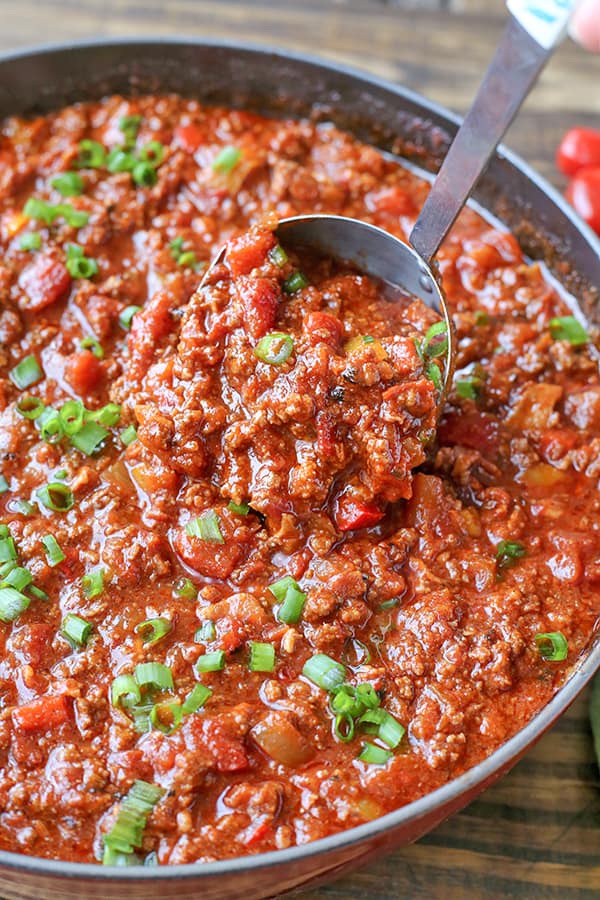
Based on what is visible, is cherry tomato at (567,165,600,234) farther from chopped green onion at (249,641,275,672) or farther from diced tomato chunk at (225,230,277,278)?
chopped green onion at (249,641,275,672)

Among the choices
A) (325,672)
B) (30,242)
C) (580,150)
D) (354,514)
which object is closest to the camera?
(325,672)

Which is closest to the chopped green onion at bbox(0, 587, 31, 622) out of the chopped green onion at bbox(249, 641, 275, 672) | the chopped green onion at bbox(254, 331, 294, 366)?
the chopped green onion at bbox(249, 641, 275, 672)

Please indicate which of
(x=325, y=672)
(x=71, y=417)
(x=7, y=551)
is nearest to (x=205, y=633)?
(x=325, y=672)

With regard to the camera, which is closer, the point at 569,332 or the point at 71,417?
the point at 71,417

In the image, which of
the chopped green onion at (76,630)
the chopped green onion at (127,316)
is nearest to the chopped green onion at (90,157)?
the chopped green onion at (127,316)

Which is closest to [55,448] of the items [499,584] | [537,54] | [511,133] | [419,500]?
[419,500]

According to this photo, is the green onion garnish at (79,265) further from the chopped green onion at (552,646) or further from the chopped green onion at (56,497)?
the chopped green onion at (552,646)

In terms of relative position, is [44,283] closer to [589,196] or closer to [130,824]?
[130,824]
